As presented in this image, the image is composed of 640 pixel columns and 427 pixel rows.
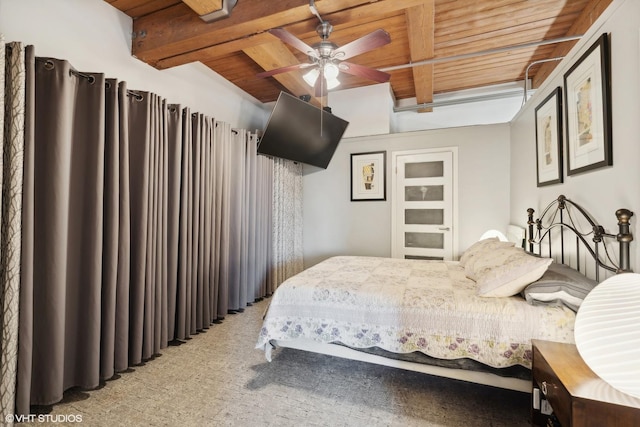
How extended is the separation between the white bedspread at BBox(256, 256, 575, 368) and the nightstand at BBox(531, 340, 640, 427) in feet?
0.65

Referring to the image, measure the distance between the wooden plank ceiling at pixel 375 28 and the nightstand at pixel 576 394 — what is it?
213cm

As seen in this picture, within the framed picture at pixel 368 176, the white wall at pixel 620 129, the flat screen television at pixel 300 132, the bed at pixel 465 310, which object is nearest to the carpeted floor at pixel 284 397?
the bed at pixel 465 310

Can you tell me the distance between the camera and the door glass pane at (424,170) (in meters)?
3.94

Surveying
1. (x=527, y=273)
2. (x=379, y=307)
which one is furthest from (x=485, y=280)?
(x=379, y=307)

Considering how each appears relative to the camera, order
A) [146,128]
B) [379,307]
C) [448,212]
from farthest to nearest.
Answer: [448,212], [146,128], [379,307]

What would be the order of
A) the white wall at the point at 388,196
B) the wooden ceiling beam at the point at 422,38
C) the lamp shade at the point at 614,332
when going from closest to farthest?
the lamp shade at the point at 614,332, the wooden ceiling beam at the point at 422,38, the white wall at the point at 388,196

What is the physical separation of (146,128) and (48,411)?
74.7 inches

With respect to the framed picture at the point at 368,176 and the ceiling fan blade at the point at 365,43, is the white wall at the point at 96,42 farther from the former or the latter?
the framed picture at the point at 368,176

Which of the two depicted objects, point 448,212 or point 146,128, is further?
point 448,212

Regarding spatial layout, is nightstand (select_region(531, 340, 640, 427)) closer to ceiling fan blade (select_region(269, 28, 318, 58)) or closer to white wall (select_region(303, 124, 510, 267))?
white wall (select_region(303, 124, 510, 267))

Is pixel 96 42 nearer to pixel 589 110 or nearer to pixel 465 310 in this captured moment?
pixel 465 310

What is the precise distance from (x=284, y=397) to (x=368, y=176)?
3.09m

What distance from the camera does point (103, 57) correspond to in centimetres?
228

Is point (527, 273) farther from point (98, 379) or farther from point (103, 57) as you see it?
point (103, 57)
